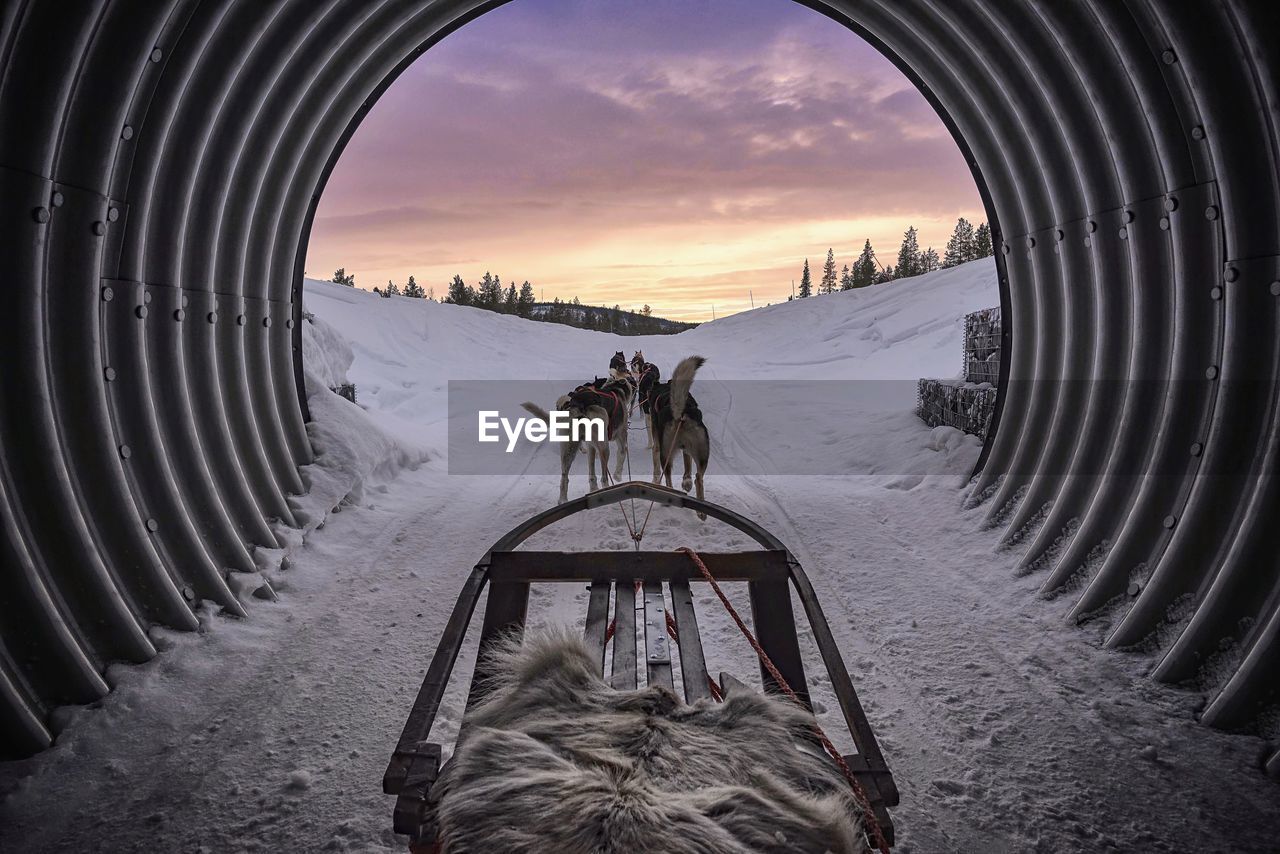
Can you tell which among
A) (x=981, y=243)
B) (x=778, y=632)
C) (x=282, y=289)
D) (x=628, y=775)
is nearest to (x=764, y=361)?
(x=282, y=289)

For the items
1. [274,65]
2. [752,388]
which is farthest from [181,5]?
[752,388]

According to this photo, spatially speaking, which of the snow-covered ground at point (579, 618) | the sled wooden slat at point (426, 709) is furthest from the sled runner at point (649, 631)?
the snow-covered ground at point (579, 618)

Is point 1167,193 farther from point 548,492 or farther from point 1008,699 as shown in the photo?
point 548,492

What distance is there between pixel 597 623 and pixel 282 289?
4.83 meters

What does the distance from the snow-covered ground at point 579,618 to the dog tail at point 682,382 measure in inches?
44.9

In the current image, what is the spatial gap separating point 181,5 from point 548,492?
17.6 feet

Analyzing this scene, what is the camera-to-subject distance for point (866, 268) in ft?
161

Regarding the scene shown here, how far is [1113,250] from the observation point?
453cm

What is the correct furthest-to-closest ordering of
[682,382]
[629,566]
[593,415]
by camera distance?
[593,415], [682,382], [629,566]

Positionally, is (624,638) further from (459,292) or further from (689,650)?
(459,292)

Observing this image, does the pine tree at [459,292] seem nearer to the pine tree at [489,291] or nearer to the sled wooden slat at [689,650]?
the pine tree at [489,291]

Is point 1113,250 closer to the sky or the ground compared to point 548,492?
closer to the sky

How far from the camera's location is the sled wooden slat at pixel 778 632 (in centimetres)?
264

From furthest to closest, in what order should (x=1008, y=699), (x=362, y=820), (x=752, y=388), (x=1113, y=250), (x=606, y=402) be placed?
(x=752, y=388) → (x=606, y=402) → (x=1113, y=250) → (x=1008, y=699) → (x=362, y=820)
